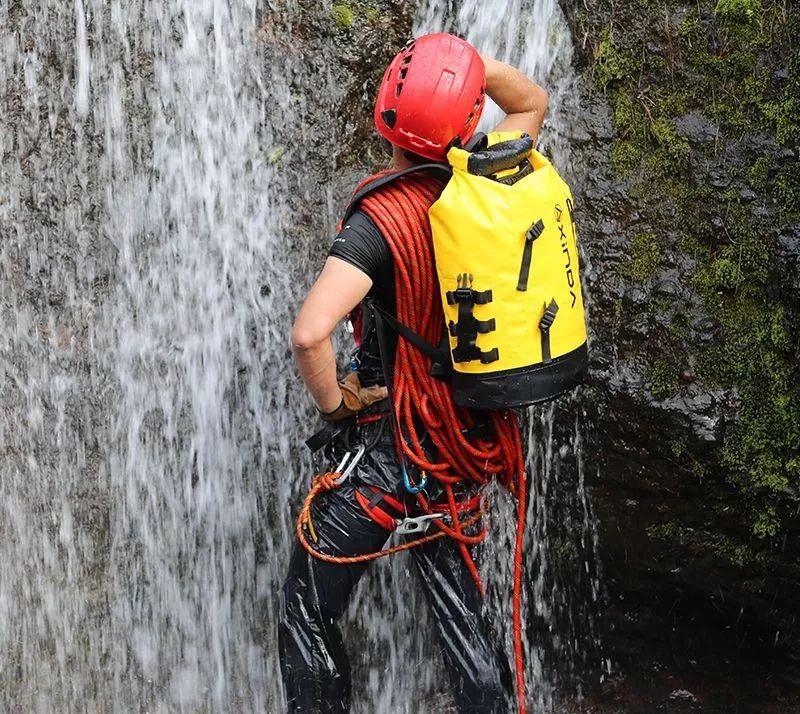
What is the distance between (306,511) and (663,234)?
2206 millimetres

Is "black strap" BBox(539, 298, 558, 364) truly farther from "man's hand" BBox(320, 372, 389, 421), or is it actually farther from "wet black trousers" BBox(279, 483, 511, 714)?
"wet black trousers" BBox(279, 483, 511, 714)

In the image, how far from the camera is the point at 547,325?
314 cm

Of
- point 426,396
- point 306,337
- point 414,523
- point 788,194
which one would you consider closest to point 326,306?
point 306,337

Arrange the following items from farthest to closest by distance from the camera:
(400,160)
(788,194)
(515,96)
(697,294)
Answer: (697,294), (788,194), (515,96), (400,160)

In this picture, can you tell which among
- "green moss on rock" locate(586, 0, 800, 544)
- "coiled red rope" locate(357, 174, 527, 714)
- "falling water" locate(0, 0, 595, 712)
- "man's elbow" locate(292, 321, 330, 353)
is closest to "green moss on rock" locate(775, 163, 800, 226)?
"green moss on rock" locate(586, 0, 800, 544)

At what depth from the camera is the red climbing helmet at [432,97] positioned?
120 inches

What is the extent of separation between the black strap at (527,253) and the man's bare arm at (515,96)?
0.66 metres

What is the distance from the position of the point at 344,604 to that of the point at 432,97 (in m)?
1.72

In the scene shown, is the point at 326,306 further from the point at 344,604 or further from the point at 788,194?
the point at 788,194

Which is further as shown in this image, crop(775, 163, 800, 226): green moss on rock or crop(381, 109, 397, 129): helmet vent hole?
crop(775, 163, 800, 226): green moss on rock

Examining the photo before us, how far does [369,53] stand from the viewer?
4.78m

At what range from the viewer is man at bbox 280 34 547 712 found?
304 cm

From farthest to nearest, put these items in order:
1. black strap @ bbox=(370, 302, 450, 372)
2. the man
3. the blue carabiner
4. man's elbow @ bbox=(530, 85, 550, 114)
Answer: man's elbow @ bbox=(530, 85, 550, 114) < the blue carabiner < black strap @ bbox=(370, 302, 450, 372) < the man

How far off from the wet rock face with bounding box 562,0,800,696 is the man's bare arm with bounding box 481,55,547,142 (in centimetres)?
100
